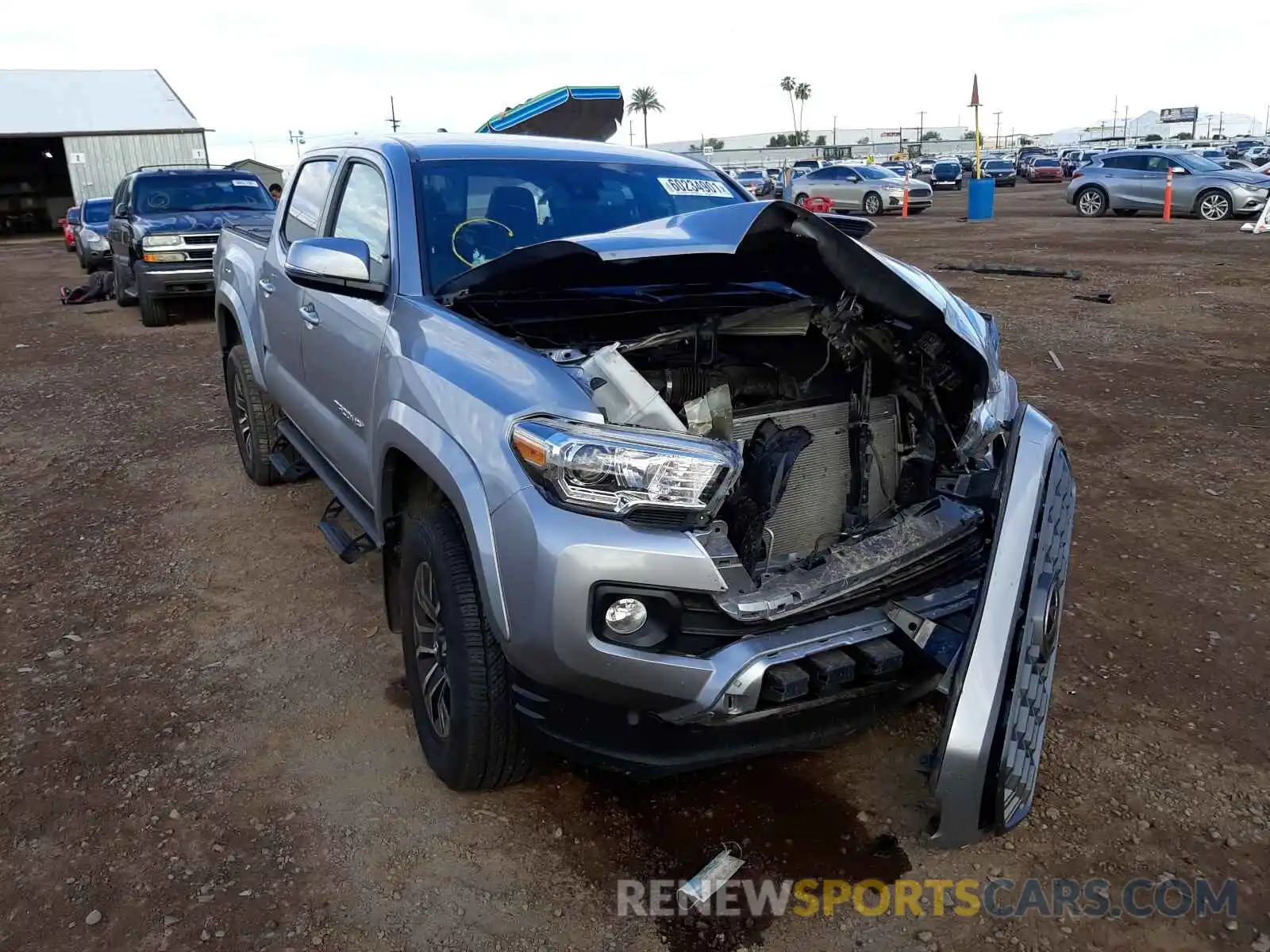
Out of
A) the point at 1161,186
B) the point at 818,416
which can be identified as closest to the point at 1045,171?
the point at 1161,186

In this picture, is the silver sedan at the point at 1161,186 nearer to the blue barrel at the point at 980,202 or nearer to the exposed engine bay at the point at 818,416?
the blue barrel at the point at 980,202

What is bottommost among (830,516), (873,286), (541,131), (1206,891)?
(1206,891)

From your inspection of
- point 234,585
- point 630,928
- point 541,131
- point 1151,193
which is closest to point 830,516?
point 630,928

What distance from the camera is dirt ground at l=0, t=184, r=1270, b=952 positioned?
241 cm

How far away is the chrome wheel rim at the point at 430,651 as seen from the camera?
276 centimetres

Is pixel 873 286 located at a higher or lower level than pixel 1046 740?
higher

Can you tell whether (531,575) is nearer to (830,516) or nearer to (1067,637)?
(830,516)

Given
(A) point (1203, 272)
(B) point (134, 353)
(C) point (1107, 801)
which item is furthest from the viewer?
(A) point (1203, 272)

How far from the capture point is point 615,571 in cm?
215

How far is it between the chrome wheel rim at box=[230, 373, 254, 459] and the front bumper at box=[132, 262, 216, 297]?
6.30m

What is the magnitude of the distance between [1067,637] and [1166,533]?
1290 mm

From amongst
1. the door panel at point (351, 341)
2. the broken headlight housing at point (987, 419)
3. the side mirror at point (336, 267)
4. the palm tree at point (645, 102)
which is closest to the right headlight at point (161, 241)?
the door panel at point (351, 341)

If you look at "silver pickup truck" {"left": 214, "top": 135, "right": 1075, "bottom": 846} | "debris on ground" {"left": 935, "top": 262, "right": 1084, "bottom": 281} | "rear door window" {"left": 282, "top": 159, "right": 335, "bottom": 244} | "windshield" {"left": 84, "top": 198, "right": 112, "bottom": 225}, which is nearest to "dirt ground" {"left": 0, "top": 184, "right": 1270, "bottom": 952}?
"silver pickup truck" {"left": 214, "top": 135, "right": 1075, "bottom": 846}

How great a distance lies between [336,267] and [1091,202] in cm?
2393
